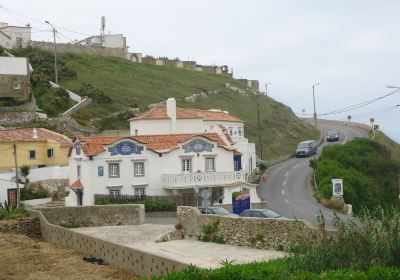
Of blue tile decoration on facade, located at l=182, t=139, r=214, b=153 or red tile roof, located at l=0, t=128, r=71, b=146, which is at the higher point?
red tile roof, located at l=0, t=128, r=71, b=146

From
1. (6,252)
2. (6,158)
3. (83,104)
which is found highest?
(83,104)

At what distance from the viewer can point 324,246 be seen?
1672 centimetres

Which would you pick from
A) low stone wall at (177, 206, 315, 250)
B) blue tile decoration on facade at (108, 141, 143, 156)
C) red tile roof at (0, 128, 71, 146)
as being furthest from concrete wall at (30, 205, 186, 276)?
red tile roof at (0, 128, 71, 146)

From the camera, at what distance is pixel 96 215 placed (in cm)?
4150

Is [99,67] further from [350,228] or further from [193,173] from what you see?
[350,228]

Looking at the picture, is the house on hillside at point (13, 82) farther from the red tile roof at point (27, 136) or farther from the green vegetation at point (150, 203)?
the green vegetation at point (150, 203)

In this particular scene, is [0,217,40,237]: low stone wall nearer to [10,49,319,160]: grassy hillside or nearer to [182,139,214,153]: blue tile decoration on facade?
[182,139,214,153]: blue tile decoration on facade

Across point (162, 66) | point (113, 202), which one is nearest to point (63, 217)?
point (113, 202)

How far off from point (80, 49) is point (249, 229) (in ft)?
282

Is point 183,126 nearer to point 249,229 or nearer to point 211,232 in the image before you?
point 211,232

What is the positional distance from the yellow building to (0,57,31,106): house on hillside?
13560mm

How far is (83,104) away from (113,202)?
1206 inches

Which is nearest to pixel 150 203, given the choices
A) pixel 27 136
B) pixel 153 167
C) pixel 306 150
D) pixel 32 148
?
pixel 153 167

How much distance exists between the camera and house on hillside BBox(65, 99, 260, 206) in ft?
151
